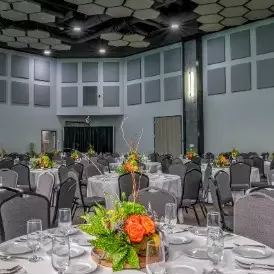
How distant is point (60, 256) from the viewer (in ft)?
5.31

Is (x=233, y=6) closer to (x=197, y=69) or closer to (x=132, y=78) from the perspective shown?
(x=197, y=69)

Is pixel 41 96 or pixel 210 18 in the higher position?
pixel 210 18

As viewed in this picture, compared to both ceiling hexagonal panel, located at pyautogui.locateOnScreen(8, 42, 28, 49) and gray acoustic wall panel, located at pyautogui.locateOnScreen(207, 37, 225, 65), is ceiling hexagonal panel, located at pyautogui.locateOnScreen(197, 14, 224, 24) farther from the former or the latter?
ceiling hexagonal panel, located at pyautogui.locateOnScreen(8, 42, 28, 49)

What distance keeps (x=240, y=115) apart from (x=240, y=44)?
101 inches

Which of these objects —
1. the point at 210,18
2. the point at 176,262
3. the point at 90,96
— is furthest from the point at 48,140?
the point at 176,262

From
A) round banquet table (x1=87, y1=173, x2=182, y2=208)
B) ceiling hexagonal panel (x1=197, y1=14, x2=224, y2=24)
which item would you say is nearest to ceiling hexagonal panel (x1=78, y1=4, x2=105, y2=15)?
ceiling hexagonal panel (x1=197, y1=14, x2=224, y2=24)

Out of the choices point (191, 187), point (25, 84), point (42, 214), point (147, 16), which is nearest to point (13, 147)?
point (25, 84)

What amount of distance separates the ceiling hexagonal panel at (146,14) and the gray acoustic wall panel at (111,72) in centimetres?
624

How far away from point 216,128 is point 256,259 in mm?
12080

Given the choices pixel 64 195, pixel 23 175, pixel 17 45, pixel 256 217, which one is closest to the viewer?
pixel 256 217

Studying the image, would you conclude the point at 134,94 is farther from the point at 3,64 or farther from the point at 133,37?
the point at 3,64

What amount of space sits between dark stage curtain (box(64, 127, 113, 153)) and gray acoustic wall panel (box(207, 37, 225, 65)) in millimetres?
6118

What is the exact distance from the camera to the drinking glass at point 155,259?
1.43m

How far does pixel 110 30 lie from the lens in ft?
42.1
